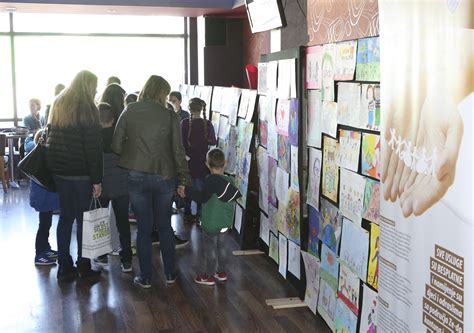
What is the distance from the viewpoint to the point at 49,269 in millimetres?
5141

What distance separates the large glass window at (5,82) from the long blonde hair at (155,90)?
23.1 feet

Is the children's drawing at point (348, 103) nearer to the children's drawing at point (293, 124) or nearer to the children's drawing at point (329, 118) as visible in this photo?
the children's drawing at point (329, 118)

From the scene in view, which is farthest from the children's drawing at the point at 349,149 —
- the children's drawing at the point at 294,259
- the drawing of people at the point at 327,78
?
the children's drawing at the point at 294,259

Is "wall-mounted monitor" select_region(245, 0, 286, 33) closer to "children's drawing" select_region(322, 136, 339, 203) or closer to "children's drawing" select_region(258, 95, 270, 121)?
"children's drawing" select_region(258, 95, 270, 121)

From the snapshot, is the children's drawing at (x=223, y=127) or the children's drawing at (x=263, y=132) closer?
the children's drawing at (x=263, y=132)

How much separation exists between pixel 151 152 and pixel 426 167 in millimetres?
2508

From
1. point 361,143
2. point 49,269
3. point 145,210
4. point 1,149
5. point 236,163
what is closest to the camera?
point 361,143

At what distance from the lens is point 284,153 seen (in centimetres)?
457

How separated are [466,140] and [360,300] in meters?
1.54

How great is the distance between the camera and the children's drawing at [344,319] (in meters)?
3.38

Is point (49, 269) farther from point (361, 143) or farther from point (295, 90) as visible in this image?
point (361, 143)

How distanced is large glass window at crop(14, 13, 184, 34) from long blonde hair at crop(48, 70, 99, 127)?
6477mm

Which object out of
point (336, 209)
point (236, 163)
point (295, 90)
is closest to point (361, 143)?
point (336, 209)

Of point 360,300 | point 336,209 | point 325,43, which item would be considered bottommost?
point 360,300
